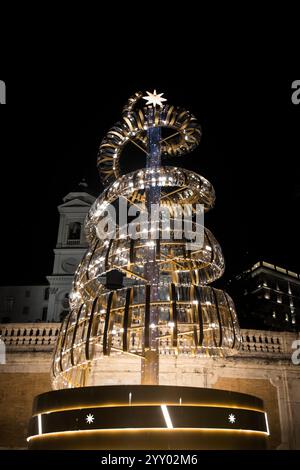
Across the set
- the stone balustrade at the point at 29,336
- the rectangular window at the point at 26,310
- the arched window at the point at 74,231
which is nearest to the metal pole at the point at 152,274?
the stone balustrade at the point at 29,336

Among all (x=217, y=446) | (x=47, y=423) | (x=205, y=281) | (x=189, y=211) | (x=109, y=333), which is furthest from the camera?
(x=189, y=211)

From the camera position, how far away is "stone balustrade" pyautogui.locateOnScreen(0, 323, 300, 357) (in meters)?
15.5

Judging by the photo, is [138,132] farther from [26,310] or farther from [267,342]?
[26,310]

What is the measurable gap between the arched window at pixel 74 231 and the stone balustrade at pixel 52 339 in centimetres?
2628

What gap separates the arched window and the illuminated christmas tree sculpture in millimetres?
28134

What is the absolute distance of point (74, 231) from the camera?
4269 centimetres

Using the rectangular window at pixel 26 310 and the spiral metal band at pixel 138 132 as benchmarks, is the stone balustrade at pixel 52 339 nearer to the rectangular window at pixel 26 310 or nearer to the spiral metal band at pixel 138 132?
the spiral metal band at pixel 138 132

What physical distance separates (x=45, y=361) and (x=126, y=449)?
8.24 m

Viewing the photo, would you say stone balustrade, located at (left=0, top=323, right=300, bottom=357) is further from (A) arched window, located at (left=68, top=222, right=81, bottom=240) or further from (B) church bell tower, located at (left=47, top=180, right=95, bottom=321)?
(A) arched window, located at (left=68, top=222, right=81, bottom=240)

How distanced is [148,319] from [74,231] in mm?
34128

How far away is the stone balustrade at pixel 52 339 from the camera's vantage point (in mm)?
15523

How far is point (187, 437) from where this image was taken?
802 cm
